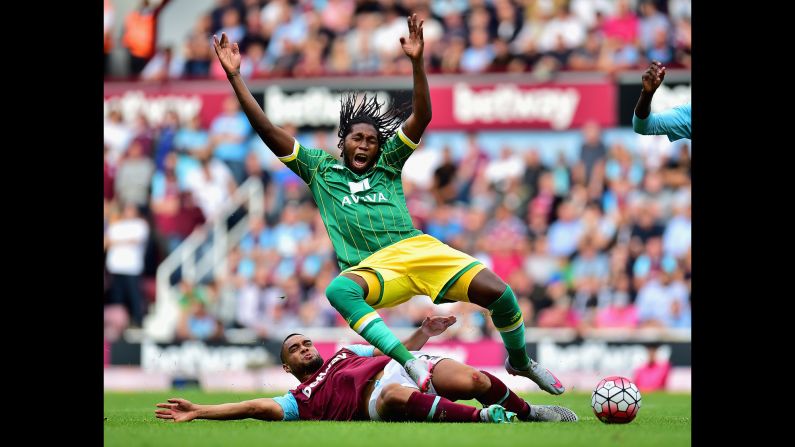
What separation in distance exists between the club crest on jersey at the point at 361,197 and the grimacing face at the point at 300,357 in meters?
1.11

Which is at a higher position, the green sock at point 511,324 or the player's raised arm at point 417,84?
the player's raised arm at point 417,84

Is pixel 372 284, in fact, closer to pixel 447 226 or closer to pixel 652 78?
pixel 652 78

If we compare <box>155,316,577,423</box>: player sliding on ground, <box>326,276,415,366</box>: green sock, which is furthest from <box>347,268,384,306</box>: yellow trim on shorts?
<box>155,316,577,423</box>: player sliding on ground

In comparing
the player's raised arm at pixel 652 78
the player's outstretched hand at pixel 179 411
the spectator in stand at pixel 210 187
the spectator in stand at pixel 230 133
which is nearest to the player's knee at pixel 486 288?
the player's raised arm at pixel 652 78

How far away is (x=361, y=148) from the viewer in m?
9.11

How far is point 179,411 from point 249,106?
Result: 2259 millimetres

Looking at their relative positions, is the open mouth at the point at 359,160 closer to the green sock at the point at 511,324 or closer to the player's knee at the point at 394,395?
the green sock at the point at 511,324

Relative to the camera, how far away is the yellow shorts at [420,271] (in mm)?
8680

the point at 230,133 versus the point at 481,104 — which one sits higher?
the point at 481,104

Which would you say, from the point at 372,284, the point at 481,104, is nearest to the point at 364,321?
the point at 372,284
